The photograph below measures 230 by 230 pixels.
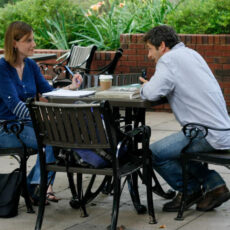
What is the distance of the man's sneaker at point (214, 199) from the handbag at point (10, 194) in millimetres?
1449

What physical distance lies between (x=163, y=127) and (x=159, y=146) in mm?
3665

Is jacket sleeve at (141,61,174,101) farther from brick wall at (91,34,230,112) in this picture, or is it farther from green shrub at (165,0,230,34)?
green shrub at (165,0,230,34)

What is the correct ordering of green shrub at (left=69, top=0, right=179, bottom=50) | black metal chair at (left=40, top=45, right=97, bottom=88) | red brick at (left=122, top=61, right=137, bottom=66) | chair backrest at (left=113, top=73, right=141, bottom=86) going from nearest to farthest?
chair backrest at (left=113, top=73, right=141, bottom=86) → black metal chair at (left=40, top=45, right=97, bottom=88) → red brick at (left=122, top=61, right=137, bottom=66) → green shrub at (left=69, top=0, right=179, bottom=50)

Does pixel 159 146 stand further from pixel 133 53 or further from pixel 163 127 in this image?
pixel 133 53

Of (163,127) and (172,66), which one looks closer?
(172,66)

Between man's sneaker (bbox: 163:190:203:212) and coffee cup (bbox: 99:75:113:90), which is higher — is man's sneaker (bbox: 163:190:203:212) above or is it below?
below

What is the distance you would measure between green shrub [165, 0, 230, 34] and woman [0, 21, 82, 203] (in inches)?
171

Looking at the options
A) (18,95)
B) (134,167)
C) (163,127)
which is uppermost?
(18,95)

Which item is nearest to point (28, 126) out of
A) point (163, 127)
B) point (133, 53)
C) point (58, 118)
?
point (58, 118)

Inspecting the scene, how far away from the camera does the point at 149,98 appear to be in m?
5.14

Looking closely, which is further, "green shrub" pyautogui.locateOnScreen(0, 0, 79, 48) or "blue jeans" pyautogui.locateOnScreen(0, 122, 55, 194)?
"green shrub" pyautogui.locateOnScreen(0, 0, 79, 48)

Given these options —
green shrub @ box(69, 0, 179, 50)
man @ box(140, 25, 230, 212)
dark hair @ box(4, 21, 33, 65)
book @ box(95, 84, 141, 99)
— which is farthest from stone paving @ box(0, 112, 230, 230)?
green shrub @ box(69, 0, 179, 50)

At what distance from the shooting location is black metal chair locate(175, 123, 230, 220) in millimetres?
5023

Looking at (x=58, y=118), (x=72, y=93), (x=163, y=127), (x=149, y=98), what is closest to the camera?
(x=58, y=118)
